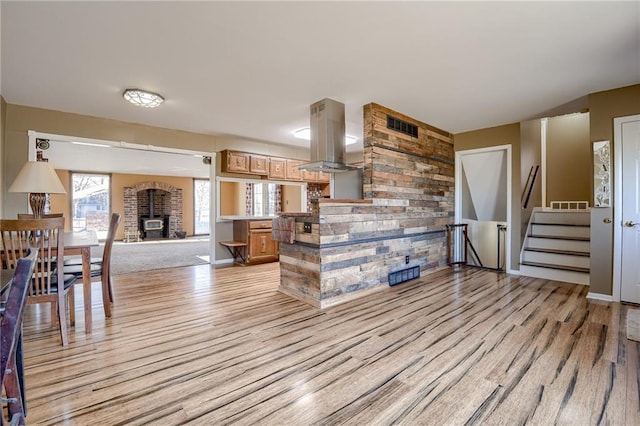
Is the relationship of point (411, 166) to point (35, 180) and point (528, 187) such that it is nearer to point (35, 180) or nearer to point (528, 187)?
point (528, 187)

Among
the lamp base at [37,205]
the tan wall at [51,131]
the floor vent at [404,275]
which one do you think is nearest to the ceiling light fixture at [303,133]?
the tan wall at [51,131]

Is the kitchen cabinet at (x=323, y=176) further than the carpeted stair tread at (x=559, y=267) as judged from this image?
Yes

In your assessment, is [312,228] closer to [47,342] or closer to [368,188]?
[368,188]

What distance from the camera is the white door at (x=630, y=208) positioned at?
11.0 feet

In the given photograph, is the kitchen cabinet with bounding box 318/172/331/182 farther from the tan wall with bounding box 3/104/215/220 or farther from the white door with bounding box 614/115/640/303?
→ the white door with bounding box 614/115/640/303

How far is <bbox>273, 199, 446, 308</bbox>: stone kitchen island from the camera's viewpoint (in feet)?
11.0

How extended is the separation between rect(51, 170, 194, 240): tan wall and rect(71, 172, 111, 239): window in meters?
0.15

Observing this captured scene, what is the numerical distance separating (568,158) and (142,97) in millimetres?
7894

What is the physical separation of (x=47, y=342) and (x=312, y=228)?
254 centimetres

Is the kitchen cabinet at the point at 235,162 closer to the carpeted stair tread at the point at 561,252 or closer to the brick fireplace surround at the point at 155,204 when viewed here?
the carpeted stair tread at the point at 561,252

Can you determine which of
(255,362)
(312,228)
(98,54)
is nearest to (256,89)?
(98,54)

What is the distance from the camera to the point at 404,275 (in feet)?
14.0

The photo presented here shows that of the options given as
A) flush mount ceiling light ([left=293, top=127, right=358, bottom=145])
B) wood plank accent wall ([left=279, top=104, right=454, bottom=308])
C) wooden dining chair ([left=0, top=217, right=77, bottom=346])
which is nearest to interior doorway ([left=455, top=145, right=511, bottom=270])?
wood plank accent wall ([left=279, top=104, right=454, bottom=308])

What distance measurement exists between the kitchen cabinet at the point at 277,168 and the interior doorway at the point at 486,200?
11.7 feet
